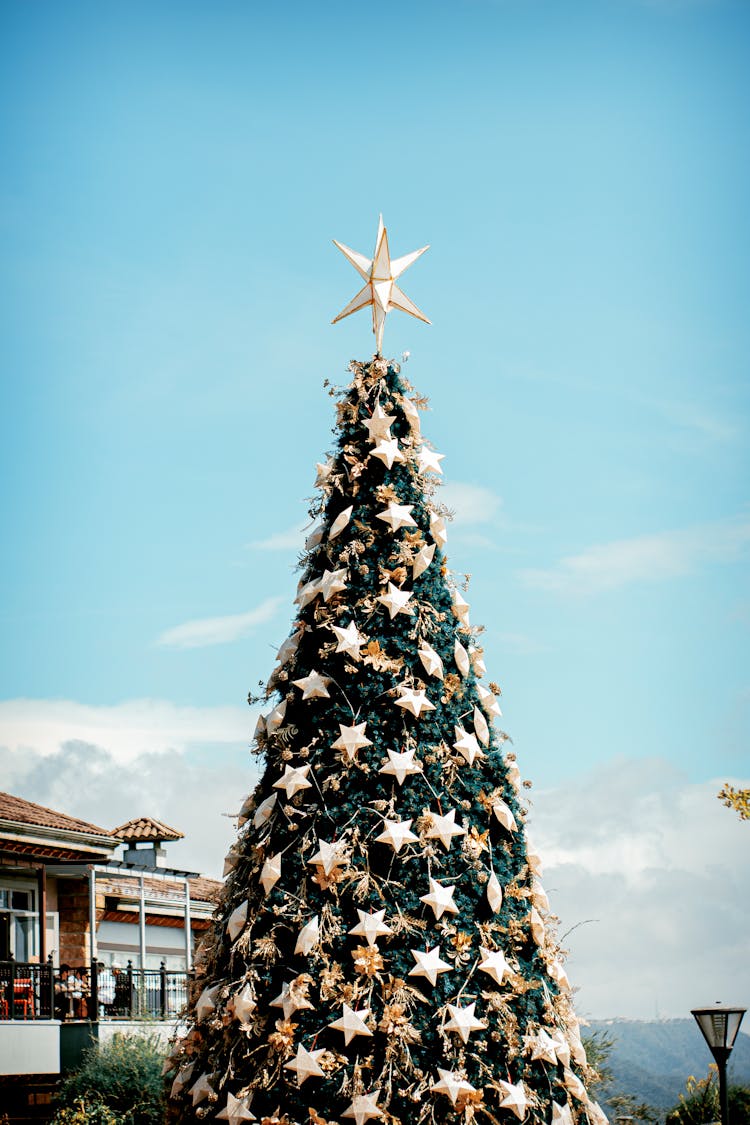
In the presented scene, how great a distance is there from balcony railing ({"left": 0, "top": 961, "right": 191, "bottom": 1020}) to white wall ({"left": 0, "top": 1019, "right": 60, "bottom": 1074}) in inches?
7.1

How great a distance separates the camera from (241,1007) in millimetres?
6898

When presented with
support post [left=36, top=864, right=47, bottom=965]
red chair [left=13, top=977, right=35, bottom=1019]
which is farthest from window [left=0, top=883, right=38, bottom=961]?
red chair [left=13, top=977, right=35, bottom=1019]

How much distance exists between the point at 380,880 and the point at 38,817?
52.1ft

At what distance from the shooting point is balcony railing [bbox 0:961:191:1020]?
750 inches

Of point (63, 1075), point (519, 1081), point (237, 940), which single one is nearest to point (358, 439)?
point (237, 940)

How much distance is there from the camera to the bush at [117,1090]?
1415 cm

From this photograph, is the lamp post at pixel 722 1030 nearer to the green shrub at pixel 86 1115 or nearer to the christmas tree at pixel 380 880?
the christmas tree at pixel 380 880

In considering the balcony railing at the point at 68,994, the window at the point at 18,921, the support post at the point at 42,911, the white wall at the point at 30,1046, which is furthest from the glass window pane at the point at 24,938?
the white wall at the point at 30,1046

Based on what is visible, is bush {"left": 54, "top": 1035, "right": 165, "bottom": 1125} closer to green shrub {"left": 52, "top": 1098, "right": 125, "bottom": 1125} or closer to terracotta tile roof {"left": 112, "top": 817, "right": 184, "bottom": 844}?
green shrub {"left": 52, "top": 1098, "right": 125, "bottom": 1125}

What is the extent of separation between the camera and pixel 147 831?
92.0ft

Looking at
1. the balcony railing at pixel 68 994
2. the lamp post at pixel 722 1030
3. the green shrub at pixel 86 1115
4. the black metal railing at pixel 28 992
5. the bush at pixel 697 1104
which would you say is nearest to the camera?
the lamp post at pixel 722 1030

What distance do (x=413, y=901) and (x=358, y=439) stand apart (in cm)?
321

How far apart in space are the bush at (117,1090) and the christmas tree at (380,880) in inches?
283

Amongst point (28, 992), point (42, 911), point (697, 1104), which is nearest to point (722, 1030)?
point (697, 1104)
